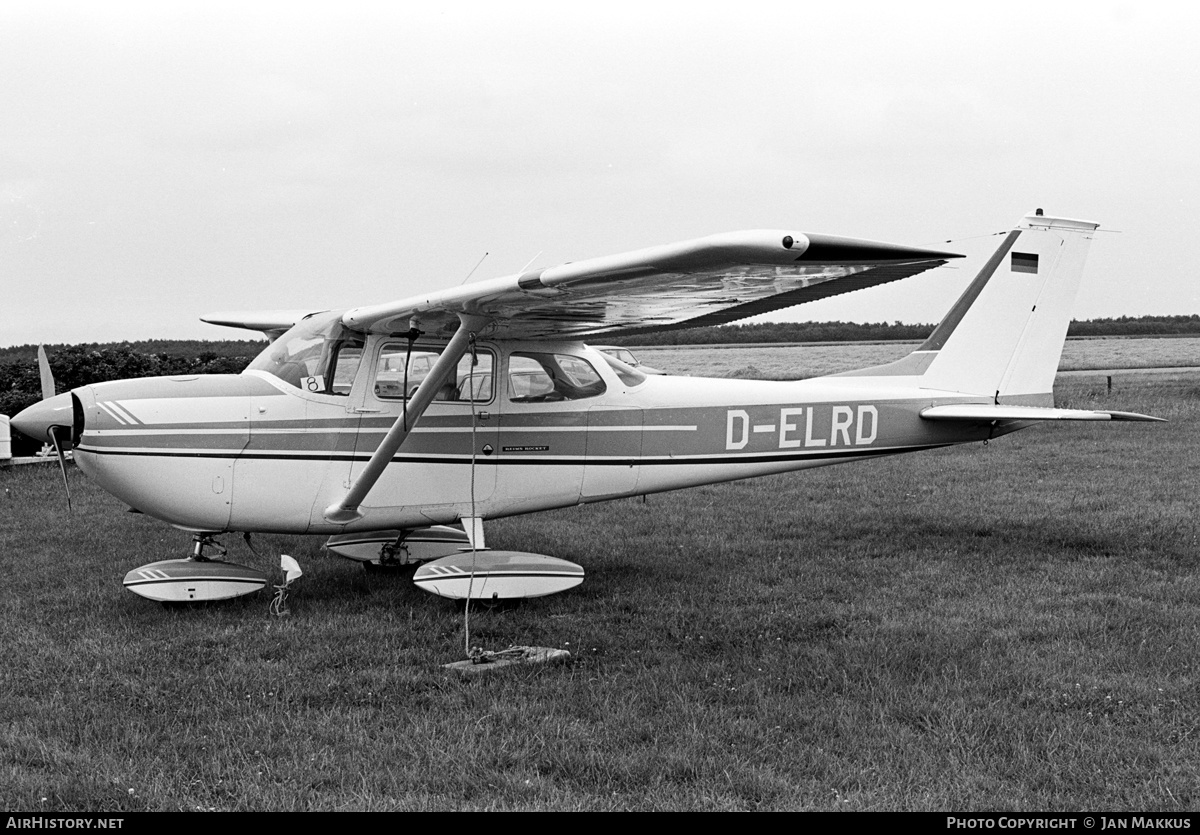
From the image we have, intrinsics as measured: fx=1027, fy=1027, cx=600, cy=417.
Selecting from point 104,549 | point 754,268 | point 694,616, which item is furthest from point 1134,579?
point 104,549

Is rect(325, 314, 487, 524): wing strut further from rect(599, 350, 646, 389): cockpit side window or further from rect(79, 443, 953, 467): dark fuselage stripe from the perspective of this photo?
rect(599, 350, 646, 389): cockpit side window

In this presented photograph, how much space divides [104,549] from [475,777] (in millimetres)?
6358

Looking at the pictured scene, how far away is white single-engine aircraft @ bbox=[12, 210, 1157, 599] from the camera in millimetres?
6477

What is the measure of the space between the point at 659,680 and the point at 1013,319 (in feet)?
19.0

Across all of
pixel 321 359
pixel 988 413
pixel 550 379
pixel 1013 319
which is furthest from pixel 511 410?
pixel 1013 319

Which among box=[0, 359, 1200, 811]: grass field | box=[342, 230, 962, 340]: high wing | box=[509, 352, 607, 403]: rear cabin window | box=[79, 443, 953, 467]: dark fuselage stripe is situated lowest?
box=[0, 359, 1200, 811]: grass field

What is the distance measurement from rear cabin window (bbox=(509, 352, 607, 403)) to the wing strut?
757 mm

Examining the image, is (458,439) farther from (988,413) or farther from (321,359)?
(988,413)

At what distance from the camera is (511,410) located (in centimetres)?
765

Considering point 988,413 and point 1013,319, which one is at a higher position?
point 1013,319

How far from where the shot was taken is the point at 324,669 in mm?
5613

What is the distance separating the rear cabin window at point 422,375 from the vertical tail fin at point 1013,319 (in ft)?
11.9

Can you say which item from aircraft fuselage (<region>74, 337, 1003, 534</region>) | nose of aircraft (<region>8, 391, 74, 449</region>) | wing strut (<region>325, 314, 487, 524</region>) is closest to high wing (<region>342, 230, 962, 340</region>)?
wing strut (<region>325, 314, 487, 524</region>)

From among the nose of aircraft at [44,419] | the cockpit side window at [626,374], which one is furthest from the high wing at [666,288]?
the nose of aircraft at [44,419]
